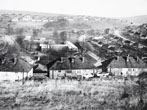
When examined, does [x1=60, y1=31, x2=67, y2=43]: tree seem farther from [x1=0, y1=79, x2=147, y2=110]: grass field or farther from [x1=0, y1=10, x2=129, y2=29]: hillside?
[x1=0, y1=79, x2=147, y2=110]: grass field

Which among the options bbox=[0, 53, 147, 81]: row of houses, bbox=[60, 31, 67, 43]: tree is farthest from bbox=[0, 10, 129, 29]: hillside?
bbox=[0, 53, 147, 81]: row of houses

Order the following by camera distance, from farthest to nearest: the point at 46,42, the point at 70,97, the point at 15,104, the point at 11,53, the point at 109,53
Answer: the point at 46,42
the point at 109,53
the point at 11,53
the point at 70,97
the point at 15,104

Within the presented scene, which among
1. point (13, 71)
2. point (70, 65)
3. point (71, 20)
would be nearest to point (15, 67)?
point (13, 71)

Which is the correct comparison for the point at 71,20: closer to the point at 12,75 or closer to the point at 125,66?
the point at 125,66

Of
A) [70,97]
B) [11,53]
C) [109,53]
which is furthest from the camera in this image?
[109,53]

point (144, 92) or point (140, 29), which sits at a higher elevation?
point (140, 29)

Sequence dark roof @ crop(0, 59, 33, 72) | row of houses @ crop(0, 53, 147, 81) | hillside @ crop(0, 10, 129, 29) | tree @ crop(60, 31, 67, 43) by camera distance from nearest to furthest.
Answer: dark roof @ crop(0, 59, 33, 72) < row of houses @ crop(0, 53, 147, 81) < tree @ crop(60, 31, 67, 43) < hillside @ crop(0, 10, 129, 29)

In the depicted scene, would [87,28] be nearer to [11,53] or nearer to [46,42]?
[46,42]

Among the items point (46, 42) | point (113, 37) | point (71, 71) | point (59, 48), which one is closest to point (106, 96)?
point (71, 71)

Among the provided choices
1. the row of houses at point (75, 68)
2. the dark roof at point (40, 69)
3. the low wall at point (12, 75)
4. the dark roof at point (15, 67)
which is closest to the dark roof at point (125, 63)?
the row of houses at point (75, 68)

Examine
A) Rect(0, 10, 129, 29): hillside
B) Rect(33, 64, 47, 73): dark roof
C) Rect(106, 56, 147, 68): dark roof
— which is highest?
Rect(0, 10, 129, 29): hillside
